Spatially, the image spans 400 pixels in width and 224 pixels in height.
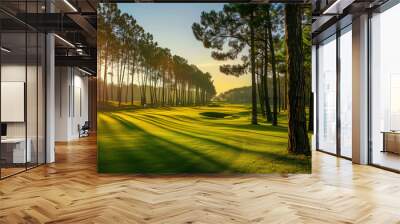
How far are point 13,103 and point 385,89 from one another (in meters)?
6.83

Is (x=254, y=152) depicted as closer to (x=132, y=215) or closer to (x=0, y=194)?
(x=132, y=215)

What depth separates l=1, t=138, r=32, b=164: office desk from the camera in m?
6.61

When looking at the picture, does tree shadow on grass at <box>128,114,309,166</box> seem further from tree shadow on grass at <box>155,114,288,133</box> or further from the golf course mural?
tree shadow on grass at <box>155,114,288,133</box>

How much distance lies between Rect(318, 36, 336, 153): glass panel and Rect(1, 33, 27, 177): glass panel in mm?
7217

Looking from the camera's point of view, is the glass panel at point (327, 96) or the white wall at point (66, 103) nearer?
the glass panel at point (327, 96)

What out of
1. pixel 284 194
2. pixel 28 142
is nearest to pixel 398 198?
pixel 284 194

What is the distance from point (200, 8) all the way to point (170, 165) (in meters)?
2.83

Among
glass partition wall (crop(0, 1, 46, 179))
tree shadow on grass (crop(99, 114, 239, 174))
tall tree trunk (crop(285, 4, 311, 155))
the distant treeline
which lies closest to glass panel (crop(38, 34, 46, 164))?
glass partition wall (crop(0, 1, 46, 179))

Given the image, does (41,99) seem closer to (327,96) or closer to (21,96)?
(21,96)

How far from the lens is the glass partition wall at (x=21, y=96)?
21.6ft

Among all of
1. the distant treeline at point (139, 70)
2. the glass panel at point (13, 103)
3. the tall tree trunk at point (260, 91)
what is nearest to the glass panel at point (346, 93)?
the tall tree trunk at point (260, 91)

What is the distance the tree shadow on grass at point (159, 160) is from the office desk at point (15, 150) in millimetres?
1464

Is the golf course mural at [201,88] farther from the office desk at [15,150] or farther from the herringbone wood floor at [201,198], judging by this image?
the office desk at [15,150]

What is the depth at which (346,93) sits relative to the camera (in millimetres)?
9406
